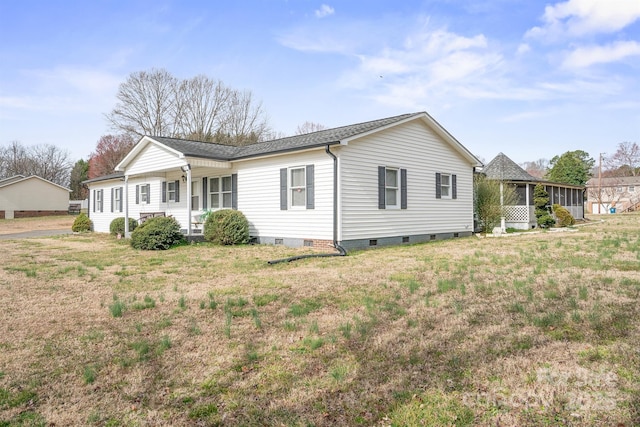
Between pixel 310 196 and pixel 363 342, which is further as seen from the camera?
pixel 310 196

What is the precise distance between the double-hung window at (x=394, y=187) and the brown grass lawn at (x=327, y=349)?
5776 mm

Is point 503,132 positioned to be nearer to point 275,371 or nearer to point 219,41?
point 219,41

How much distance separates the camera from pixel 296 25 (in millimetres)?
12375

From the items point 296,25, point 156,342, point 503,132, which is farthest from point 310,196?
point 503,132

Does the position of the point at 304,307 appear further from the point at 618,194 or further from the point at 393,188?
the point at 618,194

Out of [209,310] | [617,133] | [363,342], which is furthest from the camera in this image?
[617,133]

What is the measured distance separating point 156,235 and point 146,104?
25327 mm

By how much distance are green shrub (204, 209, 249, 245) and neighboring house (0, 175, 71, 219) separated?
35387 mm

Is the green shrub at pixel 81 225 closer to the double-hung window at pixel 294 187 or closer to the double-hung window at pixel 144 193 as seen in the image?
the double-hung window at pixel 144 193

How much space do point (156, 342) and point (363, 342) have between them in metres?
2.04

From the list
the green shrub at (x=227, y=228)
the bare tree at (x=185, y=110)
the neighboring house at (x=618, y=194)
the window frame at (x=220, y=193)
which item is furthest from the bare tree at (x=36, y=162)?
the neighboring house at (x=618, y=194)

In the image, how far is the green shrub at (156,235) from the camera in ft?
41.3

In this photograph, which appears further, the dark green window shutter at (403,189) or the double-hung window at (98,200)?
the double-hung window at (98,200)

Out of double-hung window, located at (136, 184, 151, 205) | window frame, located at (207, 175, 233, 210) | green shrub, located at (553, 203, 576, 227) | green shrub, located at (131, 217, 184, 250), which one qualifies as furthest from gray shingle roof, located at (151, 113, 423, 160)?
green shrub, located at (553, 203, 576, 227)
